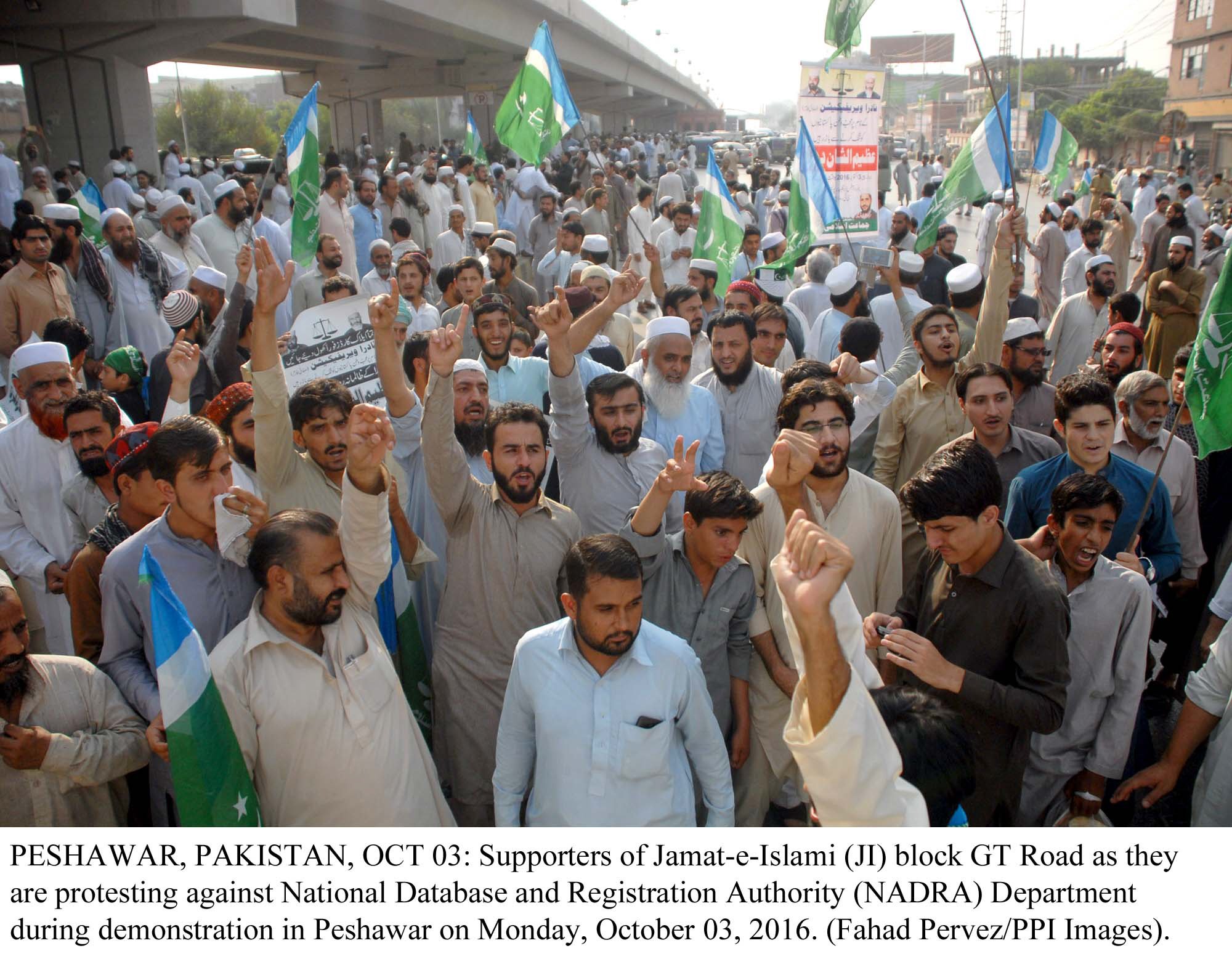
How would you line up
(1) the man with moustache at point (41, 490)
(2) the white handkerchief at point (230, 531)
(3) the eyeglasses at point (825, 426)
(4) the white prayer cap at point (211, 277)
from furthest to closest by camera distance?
(4) the white prayer cap at point (211, 277) < (1) the man with moustache at point (41, 490) < (3) the eyeglasses at point (825, 426) < (2) the white handkerchief at point (230, 531)

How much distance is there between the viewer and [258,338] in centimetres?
344

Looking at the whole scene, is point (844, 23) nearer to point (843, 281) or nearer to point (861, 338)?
point (843, 281)

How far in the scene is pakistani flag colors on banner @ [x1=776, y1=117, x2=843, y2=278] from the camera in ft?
24.2

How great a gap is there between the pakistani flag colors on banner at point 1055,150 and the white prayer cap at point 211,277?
7383 mm

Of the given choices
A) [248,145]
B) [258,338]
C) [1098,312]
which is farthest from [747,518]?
[248,145]

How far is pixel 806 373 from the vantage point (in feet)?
13.9

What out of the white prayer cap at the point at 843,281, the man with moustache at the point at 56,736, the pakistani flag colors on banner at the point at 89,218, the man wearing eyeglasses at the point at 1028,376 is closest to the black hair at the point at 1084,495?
the man wearing eyeglasses at the point at 1028,376

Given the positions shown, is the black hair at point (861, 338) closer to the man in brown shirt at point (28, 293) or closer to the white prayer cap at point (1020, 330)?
the white prayer cap at point (1020, 330)

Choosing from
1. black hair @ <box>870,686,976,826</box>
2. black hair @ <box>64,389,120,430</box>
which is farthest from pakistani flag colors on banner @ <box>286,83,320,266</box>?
black hair @ <box>870,686,976,826</box>

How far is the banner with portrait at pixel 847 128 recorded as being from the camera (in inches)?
320

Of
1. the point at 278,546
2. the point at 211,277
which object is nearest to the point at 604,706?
the point at 278,546

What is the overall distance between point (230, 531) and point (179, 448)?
304 millimetres

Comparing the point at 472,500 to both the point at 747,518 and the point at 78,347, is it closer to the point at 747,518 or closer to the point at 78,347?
the point at 747,518

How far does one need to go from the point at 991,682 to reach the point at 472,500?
1665 mm
